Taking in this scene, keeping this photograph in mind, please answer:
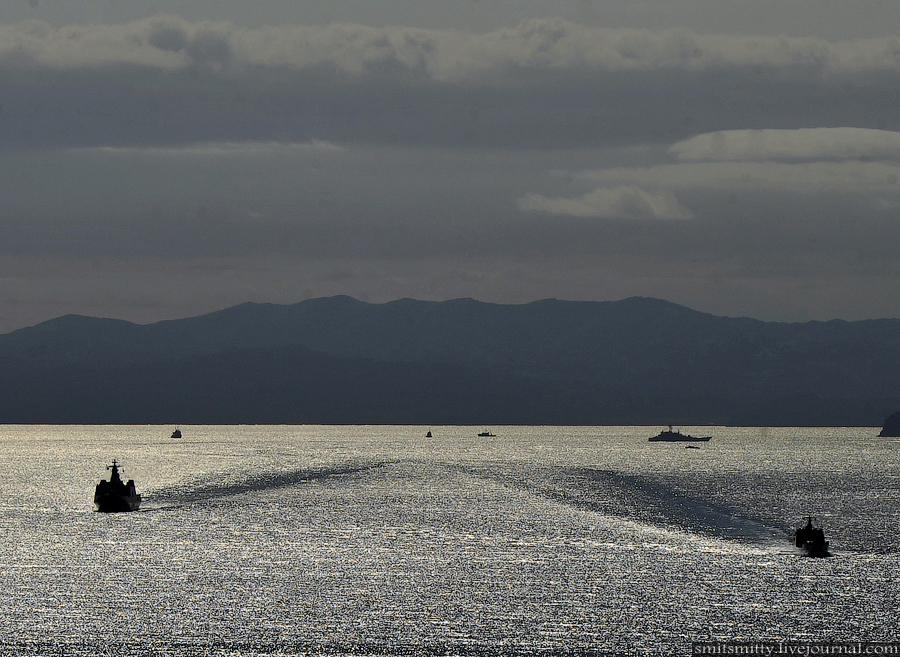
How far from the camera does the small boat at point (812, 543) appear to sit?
108m

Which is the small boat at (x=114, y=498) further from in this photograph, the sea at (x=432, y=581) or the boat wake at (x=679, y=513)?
the boat wake at (x=679, y=513)

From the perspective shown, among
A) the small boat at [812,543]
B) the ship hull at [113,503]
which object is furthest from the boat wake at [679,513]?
the ship hull at [113,503]

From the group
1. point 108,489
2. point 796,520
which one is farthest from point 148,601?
point 796,520

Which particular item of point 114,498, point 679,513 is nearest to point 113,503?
point 114,498

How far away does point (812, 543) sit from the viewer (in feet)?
357

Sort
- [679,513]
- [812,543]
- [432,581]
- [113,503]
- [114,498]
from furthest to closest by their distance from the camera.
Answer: [679,513], [113,503], [114,498], [812,543], [432,581]

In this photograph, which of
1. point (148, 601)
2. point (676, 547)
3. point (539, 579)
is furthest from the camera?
point (676, 547)

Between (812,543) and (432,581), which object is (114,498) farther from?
(812,543)

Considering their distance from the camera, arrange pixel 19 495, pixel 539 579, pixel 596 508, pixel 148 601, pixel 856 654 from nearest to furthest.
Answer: pixel 856 654
pixel 148 601
pixel 539 579
pixel 596 508
pixel 19 495

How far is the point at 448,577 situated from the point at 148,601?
23775 millimetres

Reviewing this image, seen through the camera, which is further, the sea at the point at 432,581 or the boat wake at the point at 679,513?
the boat wake at the point at 679,513

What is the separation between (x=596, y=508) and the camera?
16750 centimetres

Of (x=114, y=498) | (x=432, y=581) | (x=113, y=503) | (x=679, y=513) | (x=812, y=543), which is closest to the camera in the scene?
(x=432, y=581)

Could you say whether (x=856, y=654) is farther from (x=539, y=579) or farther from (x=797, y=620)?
(x=539, y=579)
